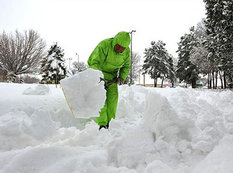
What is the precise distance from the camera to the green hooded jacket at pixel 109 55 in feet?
9.03

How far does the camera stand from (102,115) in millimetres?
3014

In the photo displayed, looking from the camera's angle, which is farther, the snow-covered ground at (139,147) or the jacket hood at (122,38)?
the jacket hood at (122,38)

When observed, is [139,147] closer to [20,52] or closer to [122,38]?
[122,38]

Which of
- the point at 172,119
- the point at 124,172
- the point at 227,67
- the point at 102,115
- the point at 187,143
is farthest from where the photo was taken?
the point at 227,67

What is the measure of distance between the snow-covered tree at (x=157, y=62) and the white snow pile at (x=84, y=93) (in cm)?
2887

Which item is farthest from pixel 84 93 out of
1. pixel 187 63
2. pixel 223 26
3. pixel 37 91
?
pixel 187 63

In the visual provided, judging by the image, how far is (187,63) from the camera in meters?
26.6

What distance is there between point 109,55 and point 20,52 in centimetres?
1969

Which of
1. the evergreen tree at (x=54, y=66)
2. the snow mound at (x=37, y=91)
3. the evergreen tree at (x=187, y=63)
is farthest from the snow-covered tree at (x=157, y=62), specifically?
the snow mound at (x=37, y=91)

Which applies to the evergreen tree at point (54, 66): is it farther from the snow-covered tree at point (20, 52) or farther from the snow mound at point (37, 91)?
the snow mound at point (37, 91)

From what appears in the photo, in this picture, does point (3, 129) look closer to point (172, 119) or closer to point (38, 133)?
point (38, 133)

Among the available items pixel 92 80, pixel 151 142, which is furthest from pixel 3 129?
pixel 151 142

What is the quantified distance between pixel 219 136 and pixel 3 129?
2.03 metres

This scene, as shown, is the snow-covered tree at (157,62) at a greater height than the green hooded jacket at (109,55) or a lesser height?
greater
